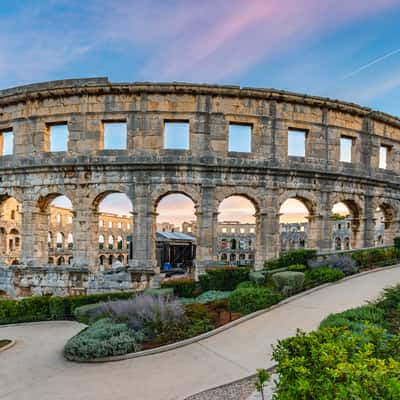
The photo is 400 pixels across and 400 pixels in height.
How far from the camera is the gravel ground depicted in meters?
4.67

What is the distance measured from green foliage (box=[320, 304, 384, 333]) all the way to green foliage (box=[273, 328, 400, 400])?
2.86 metres

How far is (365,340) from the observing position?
4.18 metres

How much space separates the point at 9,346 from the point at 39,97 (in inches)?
Answer: 548

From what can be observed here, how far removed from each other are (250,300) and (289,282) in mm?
1941

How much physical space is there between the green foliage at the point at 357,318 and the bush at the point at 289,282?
2.78 metres

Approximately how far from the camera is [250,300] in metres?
8.88

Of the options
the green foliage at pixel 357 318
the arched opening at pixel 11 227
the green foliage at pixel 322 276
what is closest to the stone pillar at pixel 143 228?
the green foliage at pixel 322 276

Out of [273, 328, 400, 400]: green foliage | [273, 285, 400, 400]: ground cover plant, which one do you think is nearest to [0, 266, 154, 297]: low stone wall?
[273, 285, 400, 400]: ground cover plant

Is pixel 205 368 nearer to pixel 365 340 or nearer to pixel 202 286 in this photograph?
pixel 365 340

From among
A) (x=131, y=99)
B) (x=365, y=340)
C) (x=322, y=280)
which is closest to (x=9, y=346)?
(x=365, y=340)

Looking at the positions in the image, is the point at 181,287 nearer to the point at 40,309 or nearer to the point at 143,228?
the point at 143,228

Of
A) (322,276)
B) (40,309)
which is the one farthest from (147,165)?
(322,276)

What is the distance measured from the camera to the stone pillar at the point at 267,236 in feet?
54.8

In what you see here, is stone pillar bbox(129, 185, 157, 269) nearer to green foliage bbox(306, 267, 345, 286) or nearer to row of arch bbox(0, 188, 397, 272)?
row of arch bbox(0, 188, 397, 272)
